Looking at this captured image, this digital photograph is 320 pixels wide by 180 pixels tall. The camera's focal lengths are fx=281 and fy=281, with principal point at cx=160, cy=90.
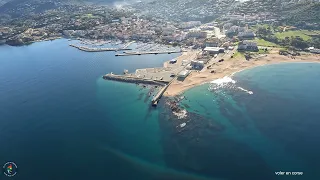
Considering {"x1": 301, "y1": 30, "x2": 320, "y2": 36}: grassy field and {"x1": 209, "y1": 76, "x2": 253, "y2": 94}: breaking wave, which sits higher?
{"x1": 301, "y1": 30, "x2": 320, "y2": 36}: grassy field

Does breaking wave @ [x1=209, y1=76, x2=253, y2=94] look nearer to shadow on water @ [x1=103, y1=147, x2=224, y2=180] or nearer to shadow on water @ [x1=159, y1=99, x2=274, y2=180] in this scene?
shadow on water @ [x1=159, y1=99, x2=274, y2=180]

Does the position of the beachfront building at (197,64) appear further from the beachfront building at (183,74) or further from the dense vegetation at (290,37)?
the dense vegetation at (290,37)

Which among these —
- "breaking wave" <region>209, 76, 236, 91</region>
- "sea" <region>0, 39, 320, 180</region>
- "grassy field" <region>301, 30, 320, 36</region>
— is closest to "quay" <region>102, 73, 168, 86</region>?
"sea" <region>0, 39, 320, 180</region>

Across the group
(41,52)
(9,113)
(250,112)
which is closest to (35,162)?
(9,113)

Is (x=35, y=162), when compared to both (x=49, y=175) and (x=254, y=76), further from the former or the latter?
(x=254, y=76)

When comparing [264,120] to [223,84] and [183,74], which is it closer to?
[223,84]

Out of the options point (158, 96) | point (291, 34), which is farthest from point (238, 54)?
point (158, 96)
